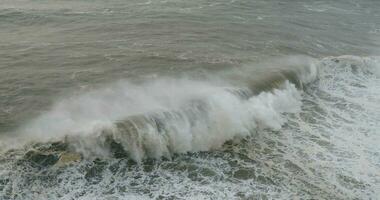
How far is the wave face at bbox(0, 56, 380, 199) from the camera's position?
40.1 ft

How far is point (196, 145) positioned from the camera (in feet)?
46.8

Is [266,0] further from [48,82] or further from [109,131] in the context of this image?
[109,131]

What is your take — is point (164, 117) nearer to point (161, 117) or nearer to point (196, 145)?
point (161, 117)

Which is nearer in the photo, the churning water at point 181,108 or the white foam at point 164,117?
the churning water at point 181,108

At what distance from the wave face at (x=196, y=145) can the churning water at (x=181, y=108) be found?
0.14 ft

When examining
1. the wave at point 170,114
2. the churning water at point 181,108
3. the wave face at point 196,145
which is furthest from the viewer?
the wave at point 170,114

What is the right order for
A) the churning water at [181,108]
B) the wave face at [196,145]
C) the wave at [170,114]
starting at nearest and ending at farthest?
the wave face at [196,145], the churning water at [181,108], the wave at [170,114]

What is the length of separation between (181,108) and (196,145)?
1576 millimetres

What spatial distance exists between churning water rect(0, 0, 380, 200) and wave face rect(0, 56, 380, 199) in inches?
1.7

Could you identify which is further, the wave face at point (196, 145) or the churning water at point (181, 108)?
the churning water at point (181, 108)

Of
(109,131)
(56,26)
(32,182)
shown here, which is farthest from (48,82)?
(56,26)

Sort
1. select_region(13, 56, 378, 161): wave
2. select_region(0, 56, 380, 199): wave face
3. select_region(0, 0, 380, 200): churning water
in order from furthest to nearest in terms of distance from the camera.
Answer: select_region(13, 56, 378, 161): wave < select_region(0, 0, 380, 200): churning water < select_region(0, 56, 380, 199): wave face

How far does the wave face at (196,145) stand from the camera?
40.1 ft

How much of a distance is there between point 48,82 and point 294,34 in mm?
14128
